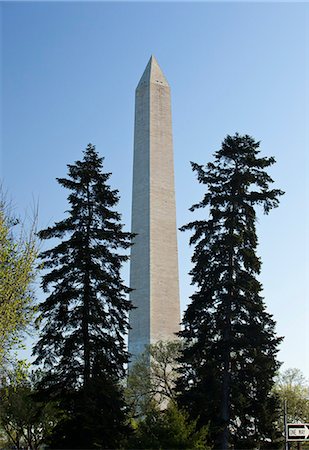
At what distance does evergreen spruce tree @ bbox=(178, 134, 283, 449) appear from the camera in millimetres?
28703

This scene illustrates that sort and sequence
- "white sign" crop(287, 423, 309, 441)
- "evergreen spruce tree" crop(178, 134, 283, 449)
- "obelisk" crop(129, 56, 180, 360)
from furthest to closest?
"obelisk" crop(129, 56, 180, 360) < "evergreen spruce tree" crop(178, 134, 283, 449) < "white sign" crop(287, 423, 309, 441)

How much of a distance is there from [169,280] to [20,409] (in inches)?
522

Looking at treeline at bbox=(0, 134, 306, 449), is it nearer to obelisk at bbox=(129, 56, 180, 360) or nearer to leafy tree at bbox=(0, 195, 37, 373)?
leafy tree at bbox=(0, 195, 37, 373)

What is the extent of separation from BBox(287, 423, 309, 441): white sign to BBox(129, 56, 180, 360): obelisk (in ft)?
83.3

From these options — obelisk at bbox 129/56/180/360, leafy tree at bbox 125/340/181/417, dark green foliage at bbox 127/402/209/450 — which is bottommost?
dark green foliage at bbox 127/402/209/450

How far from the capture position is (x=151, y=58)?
5525 centimetres

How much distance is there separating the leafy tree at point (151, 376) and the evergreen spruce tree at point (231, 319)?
9.65 metres

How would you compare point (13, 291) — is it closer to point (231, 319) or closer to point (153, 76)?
point (231, 319)

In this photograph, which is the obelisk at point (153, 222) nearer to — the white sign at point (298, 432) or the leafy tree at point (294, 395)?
the leafy tree at point (294, 395)

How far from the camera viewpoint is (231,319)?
3016 cm

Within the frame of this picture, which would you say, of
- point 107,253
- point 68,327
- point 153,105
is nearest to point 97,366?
point 68,327

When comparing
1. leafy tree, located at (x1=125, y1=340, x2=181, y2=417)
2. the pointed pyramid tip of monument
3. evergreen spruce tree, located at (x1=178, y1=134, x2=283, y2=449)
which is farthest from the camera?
the pointed pyramid tip of monument

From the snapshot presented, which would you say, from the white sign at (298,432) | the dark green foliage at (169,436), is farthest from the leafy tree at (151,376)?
the white sign at (298,432)

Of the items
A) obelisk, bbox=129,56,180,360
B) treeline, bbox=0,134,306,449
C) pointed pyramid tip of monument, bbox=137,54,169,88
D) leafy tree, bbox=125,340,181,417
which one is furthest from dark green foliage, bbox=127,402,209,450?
pointed pyramid tip of monument, bbox=137,54,169,88
